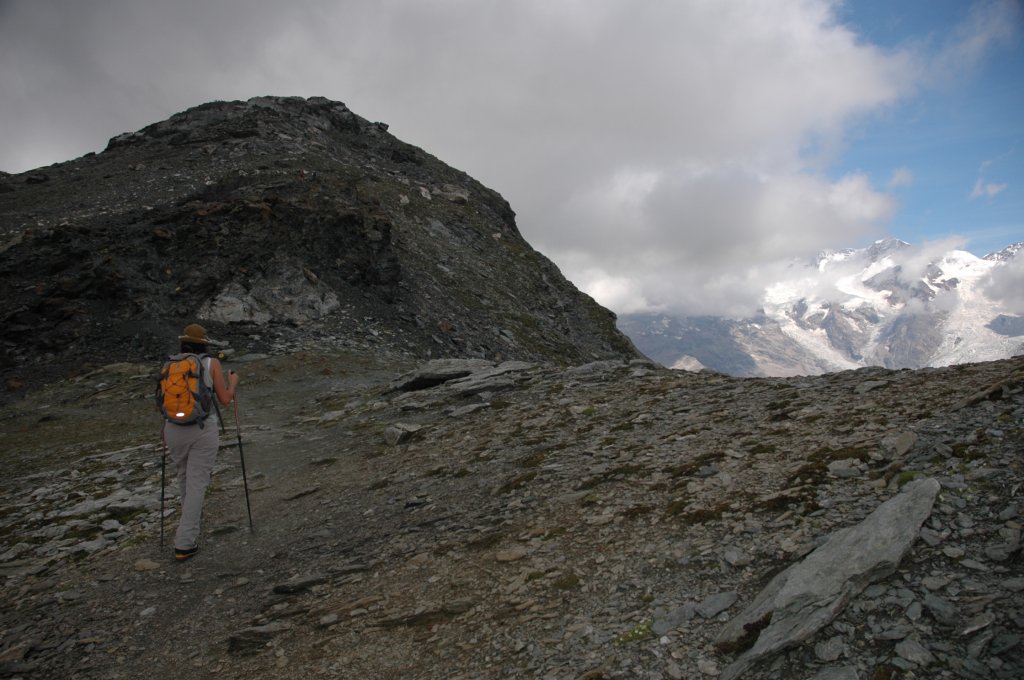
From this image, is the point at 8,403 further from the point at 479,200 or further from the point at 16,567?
the point at 479,200

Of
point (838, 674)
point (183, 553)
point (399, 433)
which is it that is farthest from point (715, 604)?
point (399, 433)

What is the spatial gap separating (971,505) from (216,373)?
36.2ft

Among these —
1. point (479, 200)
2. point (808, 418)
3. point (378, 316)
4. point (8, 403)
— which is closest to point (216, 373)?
point (808, 418)

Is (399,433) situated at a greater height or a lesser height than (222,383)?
lesser

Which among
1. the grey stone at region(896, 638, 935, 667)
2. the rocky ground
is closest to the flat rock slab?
the rocky ground

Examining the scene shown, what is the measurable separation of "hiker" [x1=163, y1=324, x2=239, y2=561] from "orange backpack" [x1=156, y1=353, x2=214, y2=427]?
0.07m

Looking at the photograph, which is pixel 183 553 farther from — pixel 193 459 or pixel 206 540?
pixel 193 459

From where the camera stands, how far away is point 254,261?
32.4 meters

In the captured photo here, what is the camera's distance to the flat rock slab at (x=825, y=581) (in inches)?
180

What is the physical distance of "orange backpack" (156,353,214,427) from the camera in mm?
9211

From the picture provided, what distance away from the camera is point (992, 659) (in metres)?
3.83

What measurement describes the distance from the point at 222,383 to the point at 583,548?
714 centimetres

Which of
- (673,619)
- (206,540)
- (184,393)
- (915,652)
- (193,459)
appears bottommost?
(206,540)

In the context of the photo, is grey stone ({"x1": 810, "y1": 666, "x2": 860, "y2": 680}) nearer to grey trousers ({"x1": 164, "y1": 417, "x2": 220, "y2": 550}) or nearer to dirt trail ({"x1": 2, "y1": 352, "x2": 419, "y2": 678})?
dirt trail ({"x1": 2, "y1": 352, "x2": 419, "y2": 678})
